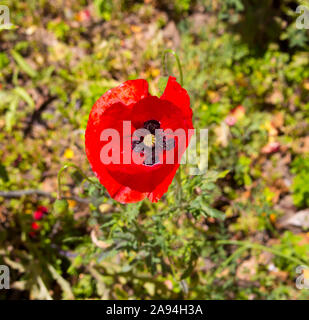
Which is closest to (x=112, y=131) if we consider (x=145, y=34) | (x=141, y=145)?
(x=141, y=145)

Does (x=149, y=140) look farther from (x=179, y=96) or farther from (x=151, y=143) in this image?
(x=179, y=96)

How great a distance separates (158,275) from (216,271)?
20.5 inches

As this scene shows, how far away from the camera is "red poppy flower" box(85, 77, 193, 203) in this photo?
140 cm

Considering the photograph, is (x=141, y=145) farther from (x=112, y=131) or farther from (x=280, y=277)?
(x=280, y=277)

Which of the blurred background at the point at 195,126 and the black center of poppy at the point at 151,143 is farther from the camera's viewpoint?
the blurred background at the point at 195,126

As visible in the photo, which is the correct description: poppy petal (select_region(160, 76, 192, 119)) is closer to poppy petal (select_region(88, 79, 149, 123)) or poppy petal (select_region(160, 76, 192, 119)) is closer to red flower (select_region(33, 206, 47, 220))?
poppy petal (select_region(88, 79, 149, 123))

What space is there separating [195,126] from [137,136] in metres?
1.22

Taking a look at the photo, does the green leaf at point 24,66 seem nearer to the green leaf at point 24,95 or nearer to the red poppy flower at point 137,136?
the green leaf at point 24,95

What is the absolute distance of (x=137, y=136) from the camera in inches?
69.1

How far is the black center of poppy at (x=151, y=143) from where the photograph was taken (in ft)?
5.59

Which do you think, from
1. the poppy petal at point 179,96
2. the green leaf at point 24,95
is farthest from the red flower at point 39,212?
the poppy petal at point 179,96

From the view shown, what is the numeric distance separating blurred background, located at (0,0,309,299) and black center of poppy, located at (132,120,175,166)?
38 centimetres

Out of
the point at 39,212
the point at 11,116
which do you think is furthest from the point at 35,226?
the point at 11,116
